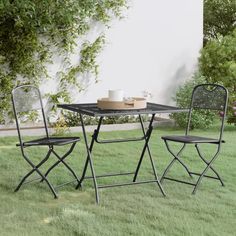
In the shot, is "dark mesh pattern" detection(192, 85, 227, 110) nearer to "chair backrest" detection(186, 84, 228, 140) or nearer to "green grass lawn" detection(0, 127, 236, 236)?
"chair backrest" detection(186, 84, 228, 140)

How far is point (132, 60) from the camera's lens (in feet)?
31.5

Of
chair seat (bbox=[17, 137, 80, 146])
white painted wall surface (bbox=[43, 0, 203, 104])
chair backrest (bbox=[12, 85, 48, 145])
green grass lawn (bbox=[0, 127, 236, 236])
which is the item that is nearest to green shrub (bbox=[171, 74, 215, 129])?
white painted wall surface (bbox=[43, 0, 203, 104])

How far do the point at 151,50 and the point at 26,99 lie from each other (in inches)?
200

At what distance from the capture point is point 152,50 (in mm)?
9789

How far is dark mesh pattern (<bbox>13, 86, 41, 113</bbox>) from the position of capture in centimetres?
491

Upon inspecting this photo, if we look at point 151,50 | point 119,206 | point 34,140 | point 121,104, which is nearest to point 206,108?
point 121,104

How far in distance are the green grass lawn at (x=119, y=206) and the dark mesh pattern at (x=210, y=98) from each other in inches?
28.7

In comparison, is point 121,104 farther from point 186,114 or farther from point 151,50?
point 151,50

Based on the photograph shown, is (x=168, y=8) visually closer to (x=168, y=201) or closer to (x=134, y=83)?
(x=134, y=83)

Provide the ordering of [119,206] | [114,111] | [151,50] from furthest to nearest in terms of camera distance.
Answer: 1. [151,50]
2. [114,111]
3. [119,206]

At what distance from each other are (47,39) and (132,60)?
163cm

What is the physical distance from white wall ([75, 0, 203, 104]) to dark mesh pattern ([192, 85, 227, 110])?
403cm

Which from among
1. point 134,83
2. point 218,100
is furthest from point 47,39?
point 218,100

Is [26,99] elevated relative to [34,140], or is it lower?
elevated
